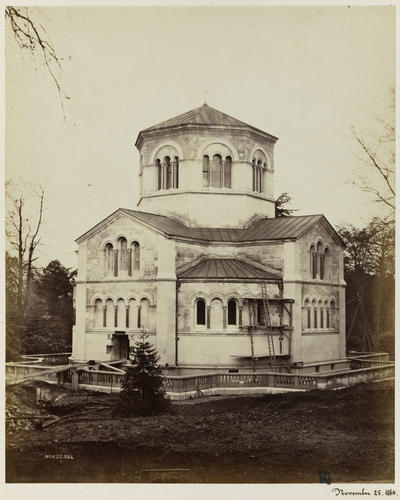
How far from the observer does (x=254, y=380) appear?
27.3m

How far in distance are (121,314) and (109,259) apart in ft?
9.08

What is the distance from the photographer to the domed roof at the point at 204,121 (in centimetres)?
3394

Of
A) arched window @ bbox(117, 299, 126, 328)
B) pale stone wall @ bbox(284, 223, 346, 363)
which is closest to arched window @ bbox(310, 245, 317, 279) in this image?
pale stone wall @ bbox(284, 223, 346, 363)

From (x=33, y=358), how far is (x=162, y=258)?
282 inches

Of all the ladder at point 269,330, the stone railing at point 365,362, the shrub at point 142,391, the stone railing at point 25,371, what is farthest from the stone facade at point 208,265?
the shrub at point 142,391

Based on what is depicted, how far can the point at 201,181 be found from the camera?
34000 millimetres

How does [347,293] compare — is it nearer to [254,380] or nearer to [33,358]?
A: [254,380]

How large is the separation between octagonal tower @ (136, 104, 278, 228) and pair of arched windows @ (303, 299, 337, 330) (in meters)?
5.54

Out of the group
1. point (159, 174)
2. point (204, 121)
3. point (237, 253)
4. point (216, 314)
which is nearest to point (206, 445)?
point (216, 314)

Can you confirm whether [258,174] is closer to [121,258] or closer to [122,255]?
[122,255]

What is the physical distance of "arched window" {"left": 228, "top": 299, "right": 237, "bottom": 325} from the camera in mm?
30203

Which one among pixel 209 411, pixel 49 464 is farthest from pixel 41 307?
pixel 49 464

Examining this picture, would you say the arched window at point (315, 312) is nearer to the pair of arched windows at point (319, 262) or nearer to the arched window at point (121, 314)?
the pair of arched windows at point (319, 262)
